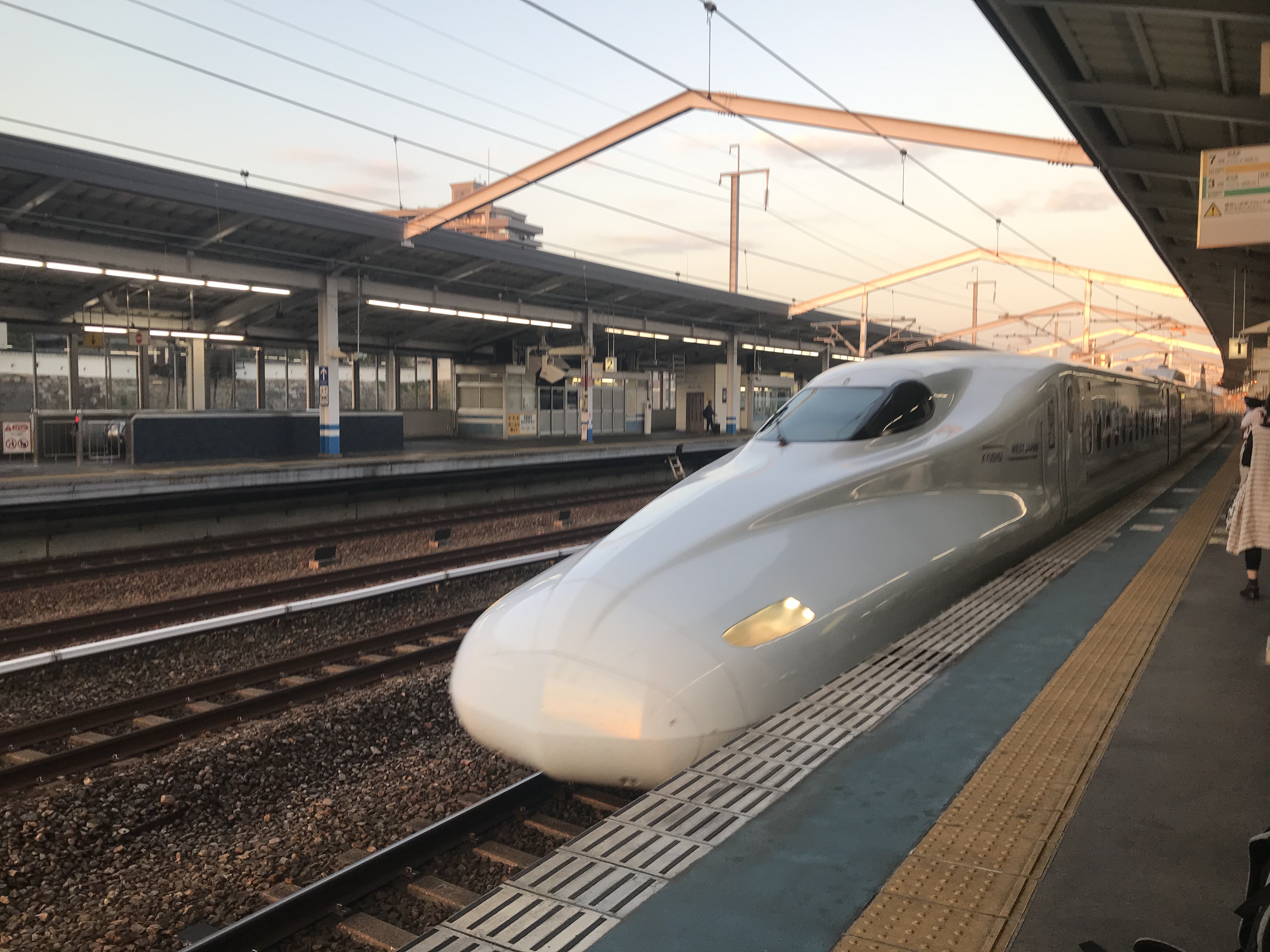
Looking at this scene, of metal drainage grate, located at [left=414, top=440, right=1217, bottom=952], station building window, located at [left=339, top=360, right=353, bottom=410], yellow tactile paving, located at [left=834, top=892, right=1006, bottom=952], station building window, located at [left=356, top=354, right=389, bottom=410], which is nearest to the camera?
yellow tactile paving, located at [left=834, top=892, right=1006, bottom=952]

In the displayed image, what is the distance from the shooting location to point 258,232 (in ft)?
61.0

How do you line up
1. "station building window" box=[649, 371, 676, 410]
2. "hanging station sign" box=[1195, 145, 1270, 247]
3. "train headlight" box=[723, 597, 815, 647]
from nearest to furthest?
"train headlight" box=[723, 597, 815, 647] → "hanging station sign" box=[1195, 145, 1270, 247] → "station building window" box=[649, 371, 676, 410]

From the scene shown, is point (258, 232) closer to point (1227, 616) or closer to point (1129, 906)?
point (1227, 616)

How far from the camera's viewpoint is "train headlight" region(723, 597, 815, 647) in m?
4.68

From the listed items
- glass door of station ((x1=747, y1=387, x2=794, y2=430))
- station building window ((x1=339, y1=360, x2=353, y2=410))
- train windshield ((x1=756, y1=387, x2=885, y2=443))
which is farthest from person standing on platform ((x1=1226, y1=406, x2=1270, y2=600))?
glass door of station ((x1=747, y1=387, x2=794, y2=430))

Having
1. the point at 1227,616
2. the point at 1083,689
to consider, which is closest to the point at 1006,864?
the point at 1083,689

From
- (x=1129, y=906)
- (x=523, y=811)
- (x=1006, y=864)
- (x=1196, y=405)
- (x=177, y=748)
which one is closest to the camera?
(x=1129, y=906)

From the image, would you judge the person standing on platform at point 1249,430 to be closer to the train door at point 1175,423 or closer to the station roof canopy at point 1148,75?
the station roof canopy at point 1148,75

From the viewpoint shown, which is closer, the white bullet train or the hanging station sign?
the white bullet train

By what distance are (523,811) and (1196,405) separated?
33078 millimetres

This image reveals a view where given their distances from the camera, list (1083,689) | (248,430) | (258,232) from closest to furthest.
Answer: (1083,689) < (258,232) < (248,430)

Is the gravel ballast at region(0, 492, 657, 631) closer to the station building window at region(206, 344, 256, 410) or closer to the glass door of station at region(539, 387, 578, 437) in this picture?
the station building window at region(206, 344, 256, 410)

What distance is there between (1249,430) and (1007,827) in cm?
573

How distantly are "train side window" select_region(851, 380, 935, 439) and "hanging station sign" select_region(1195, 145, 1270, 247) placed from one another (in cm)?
231
